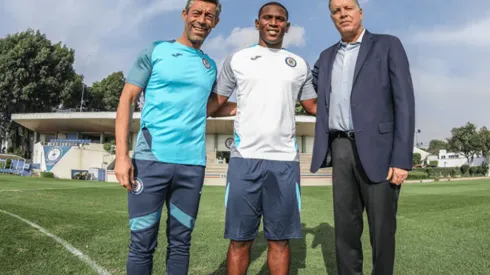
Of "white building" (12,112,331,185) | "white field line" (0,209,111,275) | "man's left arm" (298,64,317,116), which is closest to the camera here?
"man's left arm" (298,64,317,116)

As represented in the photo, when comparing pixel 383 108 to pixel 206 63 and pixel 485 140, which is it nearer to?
pixel 206 63

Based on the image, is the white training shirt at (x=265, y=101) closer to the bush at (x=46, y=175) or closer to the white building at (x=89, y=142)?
the white building at (x=89, y=142)

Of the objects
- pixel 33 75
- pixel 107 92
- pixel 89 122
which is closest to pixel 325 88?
pixel 89 122

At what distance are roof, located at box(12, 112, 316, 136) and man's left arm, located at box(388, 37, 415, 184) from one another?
31.3 m

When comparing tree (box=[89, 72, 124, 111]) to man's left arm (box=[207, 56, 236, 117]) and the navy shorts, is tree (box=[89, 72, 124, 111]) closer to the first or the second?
man's left arm (box=[207, 56, 236, 117])

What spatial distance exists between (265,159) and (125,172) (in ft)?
3.26

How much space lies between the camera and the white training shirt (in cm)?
278

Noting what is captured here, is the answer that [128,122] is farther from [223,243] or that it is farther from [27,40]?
[27,40]

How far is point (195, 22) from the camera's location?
2799mm

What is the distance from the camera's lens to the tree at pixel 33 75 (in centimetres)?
3866

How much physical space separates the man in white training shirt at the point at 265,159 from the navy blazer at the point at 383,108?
492mm

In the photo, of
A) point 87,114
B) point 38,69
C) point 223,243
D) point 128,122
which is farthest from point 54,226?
point 38,69

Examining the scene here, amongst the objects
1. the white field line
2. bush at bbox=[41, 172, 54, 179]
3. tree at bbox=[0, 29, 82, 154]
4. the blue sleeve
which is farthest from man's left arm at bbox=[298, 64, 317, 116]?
tree at bbox=[0, 29, 82, 154]

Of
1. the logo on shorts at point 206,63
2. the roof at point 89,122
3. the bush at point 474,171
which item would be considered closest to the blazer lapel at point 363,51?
the logo on shorts at point 206,63
